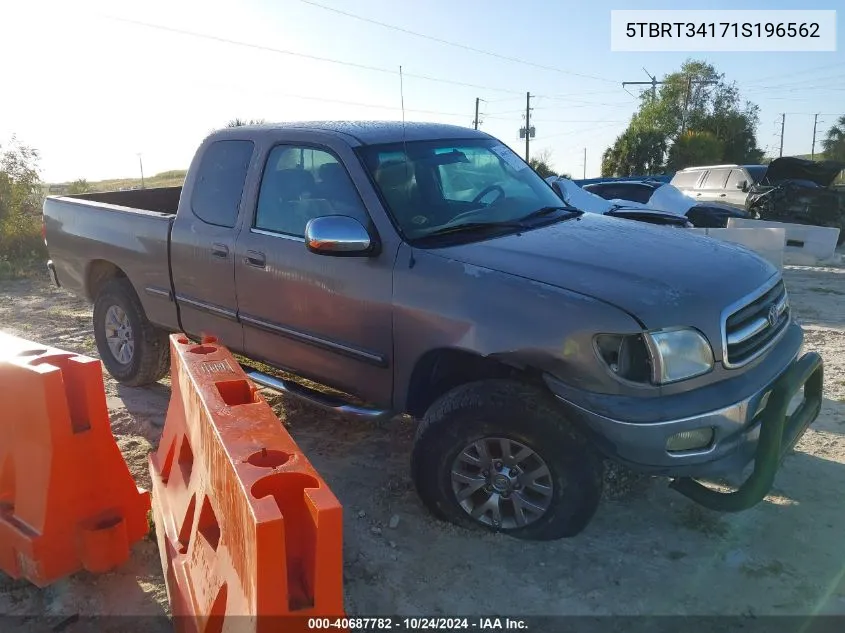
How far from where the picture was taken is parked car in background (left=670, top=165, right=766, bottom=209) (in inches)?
587

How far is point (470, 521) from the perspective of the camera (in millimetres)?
3350

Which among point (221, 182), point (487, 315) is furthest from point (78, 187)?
point (487, 315)

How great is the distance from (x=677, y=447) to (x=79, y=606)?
255 cm

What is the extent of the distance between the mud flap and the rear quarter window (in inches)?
118

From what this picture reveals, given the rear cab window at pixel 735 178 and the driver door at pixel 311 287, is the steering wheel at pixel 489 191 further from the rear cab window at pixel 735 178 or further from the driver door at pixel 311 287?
the rear cab window at pixel 735 178

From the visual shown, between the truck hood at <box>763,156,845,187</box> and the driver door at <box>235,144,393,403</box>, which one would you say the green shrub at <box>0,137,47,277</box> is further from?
the truck hood at <box>763,156,845,187</box>

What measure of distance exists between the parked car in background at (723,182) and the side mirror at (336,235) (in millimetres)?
13276

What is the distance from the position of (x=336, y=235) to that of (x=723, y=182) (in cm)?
1432

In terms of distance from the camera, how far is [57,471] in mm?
2990

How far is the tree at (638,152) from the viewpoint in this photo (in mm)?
37500

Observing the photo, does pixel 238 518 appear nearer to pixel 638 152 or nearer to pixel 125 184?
pixel 125 184

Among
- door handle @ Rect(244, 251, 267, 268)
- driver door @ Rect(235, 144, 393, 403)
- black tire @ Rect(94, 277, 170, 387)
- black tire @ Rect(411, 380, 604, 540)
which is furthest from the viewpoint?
black tire @ Rect(94, 277, 170, 387)

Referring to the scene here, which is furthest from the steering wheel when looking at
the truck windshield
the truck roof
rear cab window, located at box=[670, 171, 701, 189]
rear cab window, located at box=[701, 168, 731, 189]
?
rear cab window, located at box=[670, 171, 701, 189]

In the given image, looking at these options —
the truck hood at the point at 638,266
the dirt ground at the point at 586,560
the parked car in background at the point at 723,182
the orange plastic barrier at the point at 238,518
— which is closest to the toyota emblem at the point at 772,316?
the truck hood at the point at 638,266
